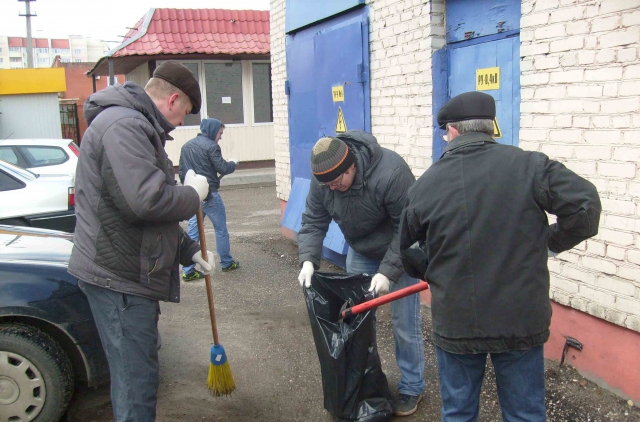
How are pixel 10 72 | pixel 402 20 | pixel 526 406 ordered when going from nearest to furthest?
pixel 526 406 < pixel 402 20 < pixel 10 72

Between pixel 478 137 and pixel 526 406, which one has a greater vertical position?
pixel 478 137

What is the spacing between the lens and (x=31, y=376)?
3.31m

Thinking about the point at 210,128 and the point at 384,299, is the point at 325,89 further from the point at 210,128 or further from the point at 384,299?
the point at 384,299

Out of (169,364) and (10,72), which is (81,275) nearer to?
(169,364)

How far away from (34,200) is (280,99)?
340 centimetres

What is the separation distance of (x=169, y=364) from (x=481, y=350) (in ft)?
9.19

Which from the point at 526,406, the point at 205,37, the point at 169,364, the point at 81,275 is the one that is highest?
the point at 205,37

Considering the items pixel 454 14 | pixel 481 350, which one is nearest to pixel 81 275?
pixel 481 350

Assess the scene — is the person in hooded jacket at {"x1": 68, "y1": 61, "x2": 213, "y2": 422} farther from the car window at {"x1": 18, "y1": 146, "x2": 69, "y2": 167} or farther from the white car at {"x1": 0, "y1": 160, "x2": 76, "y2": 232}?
the car window at {"x1": 18, "y1": 146, "x2": 69, "y2": 167}

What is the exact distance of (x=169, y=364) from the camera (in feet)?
14.4

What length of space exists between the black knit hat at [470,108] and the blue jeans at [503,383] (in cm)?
95

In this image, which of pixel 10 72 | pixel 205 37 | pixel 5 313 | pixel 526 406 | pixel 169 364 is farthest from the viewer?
pixel 10 72

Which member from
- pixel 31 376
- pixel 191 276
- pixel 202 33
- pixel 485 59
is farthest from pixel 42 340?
pixel 202 33

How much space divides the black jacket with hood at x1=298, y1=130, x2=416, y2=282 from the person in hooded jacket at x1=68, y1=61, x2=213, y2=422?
3.09 ft
